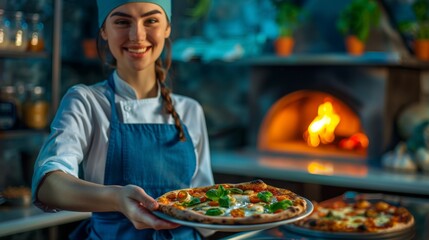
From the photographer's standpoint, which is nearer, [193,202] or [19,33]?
[193,202]

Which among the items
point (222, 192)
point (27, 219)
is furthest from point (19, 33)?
point (222, 192)

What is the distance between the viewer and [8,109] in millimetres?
3109

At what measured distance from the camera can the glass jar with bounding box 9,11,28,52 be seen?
3014 mm

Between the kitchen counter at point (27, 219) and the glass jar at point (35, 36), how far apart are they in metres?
0.79

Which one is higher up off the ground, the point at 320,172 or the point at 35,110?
the point at 35,110

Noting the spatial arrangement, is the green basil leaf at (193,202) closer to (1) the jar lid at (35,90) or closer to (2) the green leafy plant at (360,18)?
(1) the jar lid at (35,90)

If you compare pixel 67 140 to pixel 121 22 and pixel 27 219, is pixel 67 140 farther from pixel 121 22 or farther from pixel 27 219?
pixel 27 219

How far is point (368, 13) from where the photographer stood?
3504mm

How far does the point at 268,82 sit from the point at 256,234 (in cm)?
220

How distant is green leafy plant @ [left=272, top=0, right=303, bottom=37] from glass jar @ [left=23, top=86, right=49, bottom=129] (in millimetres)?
1402

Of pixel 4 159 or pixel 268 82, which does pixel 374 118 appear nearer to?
pixel 268 82

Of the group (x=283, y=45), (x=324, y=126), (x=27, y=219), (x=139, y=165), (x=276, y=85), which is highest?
(x=283, y=45)

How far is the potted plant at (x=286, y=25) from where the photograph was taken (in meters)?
3.76

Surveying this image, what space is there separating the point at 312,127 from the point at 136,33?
102 inches
